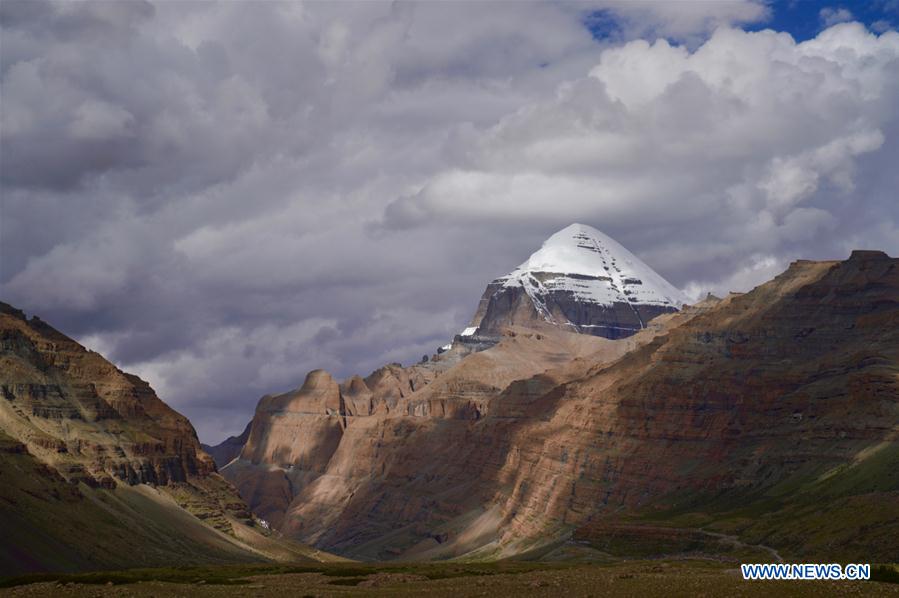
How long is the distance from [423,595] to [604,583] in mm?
18107

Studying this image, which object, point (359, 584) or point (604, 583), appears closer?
point (604, 583)

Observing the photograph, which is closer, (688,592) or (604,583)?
(688,592)

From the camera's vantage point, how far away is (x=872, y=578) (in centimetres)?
11688

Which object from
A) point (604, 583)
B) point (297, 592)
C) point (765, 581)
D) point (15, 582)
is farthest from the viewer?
point (15, 582)

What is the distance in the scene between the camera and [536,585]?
435 feet

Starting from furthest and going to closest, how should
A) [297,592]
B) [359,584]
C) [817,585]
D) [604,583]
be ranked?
[359,584] < [297,592] < [604,583] < [817,585]

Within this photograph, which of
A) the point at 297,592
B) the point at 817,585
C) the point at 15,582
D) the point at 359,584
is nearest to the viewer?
the point at 817,585

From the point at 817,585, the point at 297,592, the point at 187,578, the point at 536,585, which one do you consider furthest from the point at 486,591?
the point at 187,578

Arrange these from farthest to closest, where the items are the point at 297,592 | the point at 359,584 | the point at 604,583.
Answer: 1. the point at 359,584
2. the point at 297,592
3. the point at 604,583

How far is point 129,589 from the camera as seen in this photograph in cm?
13975

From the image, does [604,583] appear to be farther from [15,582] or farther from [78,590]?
[15,582]

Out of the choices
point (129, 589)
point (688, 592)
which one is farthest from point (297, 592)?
point (688, 592)

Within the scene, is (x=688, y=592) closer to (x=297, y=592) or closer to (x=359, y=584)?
(x=297, y=592)

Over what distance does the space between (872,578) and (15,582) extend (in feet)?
399
